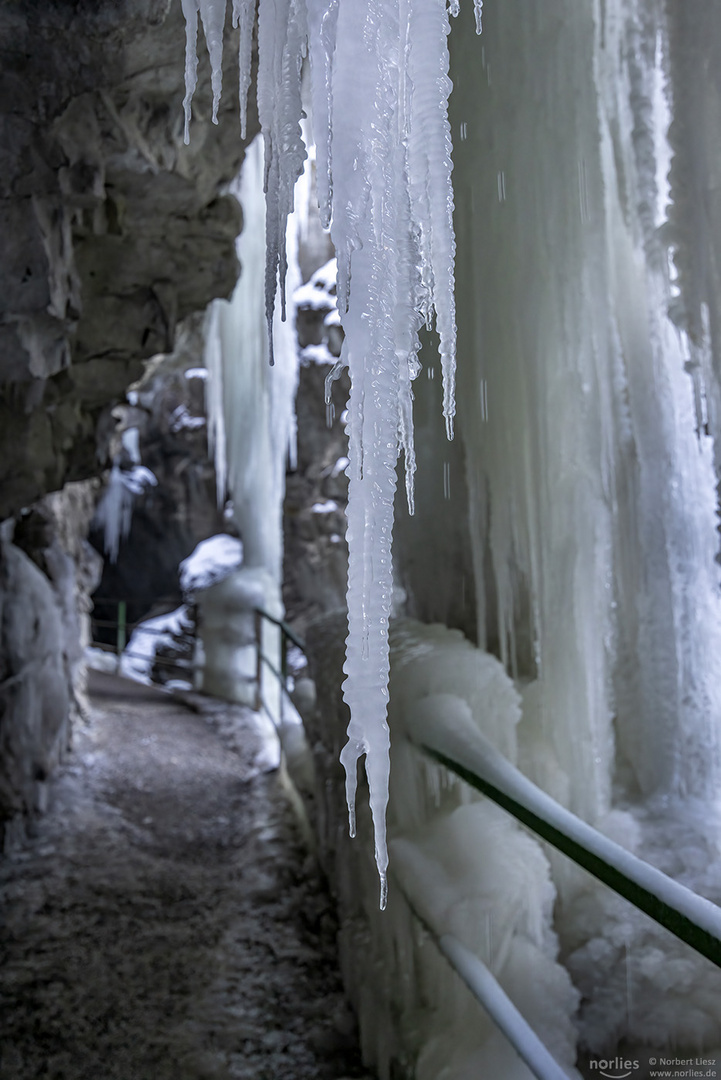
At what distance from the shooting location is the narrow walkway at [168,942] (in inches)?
82.6

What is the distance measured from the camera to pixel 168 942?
2.73 meters

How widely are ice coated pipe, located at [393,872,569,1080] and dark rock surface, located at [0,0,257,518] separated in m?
2.42

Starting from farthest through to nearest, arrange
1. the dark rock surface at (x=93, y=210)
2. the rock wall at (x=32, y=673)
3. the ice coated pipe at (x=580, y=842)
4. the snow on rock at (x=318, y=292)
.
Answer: the snow on rock at (x=318, y=292), the rock wall at (x=32, y=673), the dark rock surface at (x=93, y=210), the ice coated pipe at (x=580, y=842)

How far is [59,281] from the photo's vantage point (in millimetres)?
2814

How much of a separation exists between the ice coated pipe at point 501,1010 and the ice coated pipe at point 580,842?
29 cm

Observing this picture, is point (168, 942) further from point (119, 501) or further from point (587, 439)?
point (119, 501)

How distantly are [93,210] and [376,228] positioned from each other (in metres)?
2.33

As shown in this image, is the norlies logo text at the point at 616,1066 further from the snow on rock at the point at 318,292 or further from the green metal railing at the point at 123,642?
the snow on rock at the point at 318,292

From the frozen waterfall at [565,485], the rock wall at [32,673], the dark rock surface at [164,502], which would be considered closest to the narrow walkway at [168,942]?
the rock wall at [32,673]

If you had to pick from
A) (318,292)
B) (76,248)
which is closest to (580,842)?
(76,248)

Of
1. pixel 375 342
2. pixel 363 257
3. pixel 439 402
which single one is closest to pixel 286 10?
pixel 363 257

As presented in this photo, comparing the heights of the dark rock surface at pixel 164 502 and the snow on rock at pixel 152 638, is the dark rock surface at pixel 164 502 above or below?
above

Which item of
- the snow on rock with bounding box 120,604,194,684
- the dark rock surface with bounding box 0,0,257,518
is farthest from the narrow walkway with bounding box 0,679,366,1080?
the snow on rock with bounding box 120,604,194,684

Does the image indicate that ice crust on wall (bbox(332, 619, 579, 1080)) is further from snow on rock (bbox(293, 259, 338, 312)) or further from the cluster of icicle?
snow on rock (bbox(293, 259, 338, 312))
